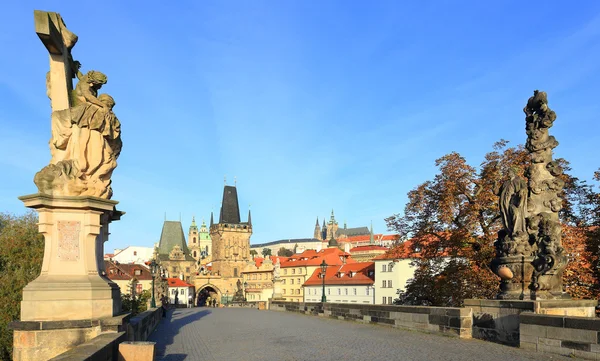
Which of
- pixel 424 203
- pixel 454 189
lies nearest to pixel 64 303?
pixel 454 189

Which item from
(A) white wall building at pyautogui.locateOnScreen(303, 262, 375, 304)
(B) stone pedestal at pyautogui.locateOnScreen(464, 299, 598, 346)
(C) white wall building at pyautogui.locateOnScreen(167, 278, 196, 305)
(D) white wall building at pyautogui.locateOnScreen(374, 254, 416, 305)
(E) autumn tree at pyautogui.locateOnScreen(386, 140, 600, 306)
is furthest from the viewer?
(C) white wall building at pyautogui.locateOnScreen(167, 278, 196, 305)

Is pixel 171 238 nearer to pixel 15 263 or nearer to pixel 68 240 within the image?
pixel 15 263

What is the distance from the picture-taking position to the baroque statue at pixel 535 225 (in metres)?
10.5

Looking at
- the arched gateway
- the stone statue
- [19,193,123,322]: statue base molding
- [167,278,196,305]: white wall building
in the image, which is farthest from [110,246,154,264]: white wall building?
[19,193,123,322]: statue base molding

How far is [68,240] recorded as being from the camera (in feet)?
23.9

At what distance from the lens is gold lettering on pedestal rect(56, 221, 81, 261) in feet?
23.7

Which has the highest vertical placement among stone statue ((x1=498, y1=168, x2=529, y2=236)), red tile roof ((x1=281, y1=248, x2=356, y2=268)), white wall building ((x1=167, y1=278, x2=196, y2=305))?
stone statue ((x1=498, y1=168, x2=529, y2=236))

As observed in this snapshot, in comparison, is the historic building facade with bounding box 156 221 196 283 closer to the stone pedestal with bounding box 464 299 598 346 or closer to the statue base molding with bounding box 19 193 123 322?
the stone pedestal with bounding box 464 299 598 346

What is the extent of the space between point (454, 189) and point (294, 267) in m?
79.1

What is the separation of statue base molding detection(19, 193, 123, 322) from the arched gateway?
395 feet

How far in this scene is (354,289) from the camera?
75000 mm

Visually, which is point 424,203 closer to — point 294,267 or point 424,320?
point 424,320

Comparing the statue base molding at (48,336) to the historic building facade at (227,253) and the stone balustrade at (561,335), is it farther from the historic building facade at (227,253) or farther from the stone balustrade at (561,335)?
the historic building facade at (227,253)

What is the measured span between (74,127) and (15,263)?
70.9 feet
